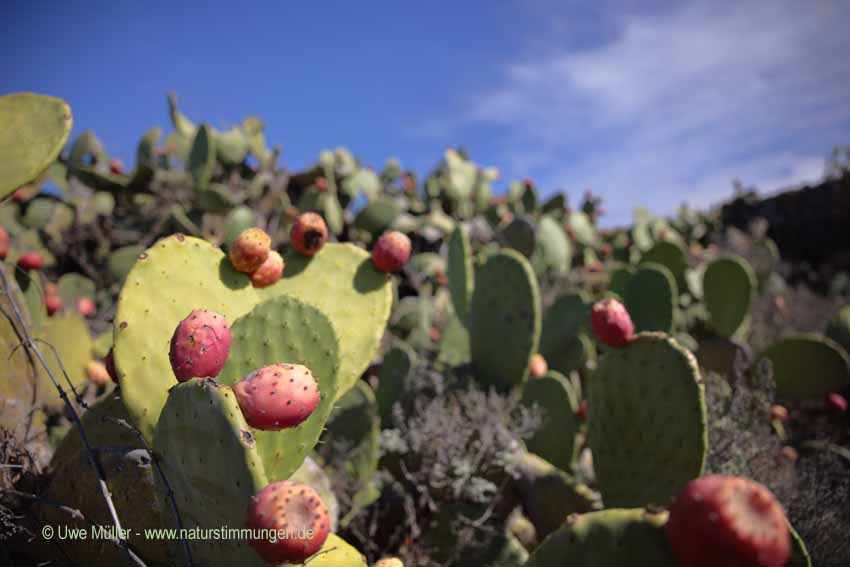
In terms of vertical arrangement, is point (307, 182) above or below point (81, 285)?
above

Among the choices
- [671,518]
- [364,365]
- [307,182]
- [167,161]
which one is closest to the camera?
[671,518]

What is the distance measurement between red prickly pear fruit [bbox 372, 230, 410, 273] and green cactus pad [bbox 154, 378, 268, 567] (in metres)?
0.96

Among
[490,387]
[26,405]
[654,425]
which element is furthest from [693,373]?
[26,405]

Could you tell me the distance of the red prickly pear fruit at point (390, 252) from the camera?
6.13ft

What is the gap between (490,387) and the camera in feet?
8.73

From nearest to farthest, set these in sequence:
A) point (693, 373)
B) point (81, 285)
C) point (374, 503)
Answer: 1. point (693, 373)
2. point (374, 503)
3. point (81, 285)

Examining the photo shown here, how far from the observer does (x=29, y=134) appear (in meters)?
1.74

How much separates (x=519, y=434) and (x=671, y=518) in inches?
63.9

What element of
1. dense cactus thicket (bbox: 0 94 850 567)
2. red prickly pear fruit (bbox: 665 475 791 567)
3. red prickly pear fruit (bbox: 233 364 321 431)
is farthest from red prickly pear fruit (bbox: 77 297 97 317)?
red prickly pear fruit (bbox: 665 475 791 567)

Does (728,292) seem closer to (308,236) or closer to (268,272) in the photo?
(308,236)

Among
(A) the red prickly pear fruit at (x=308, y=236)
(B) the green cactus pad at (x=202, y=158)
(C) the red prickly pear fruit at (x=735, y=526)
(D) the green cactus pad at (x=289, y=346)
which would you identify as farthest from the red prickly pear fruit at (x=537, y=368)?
(B) the green cactus pad at (x=202, y=158)

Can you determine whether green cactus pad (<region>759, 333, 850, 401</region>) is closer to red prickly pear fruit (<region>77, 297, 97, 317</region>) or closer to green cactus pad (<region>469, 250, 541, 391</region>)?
green cactus pad (<region>469, 250, 541, 391</region>)

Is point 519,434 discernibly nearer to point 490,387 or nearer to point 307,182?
point 490,387

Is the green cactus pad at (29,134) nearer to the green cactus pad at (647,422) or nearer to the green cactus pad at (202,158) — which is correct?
the green cactus pad at (647,422)
